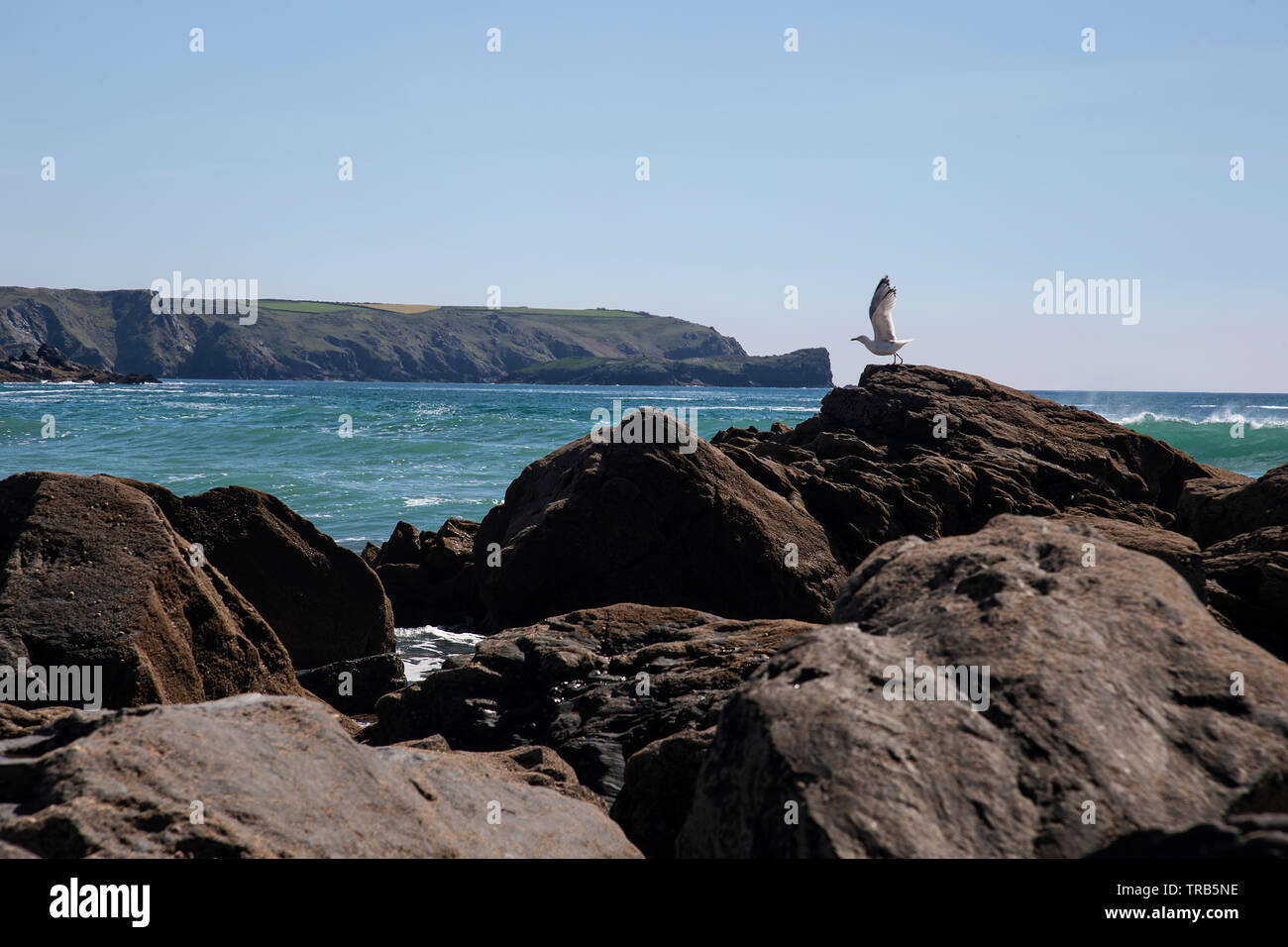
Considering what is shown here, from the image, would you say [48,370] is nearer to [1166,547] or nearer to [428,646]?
[428,646]

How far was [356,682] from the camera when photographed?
8172 millimetres

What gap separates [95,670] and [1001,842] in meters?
4.64

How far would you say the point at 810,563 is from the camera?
32.2ft

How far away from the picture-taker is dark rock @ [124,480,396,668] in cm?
820

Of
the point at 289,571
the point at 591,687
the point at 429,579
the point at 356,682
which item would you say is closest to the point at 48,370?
the point at 429,579

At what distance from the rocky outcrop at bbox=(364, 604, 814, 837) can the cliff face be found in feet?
499

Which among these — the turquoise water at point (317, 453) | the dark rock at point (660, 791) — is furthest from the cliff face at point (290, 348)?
the dark rock at point (660, 791)

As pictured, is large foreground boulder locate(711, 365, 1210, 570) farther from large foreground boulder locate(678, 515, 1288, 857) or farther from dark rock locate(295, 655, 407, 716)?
large foreground boulder locate(678, 515, 1288, 857)

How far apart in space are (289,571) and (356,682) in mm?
1092

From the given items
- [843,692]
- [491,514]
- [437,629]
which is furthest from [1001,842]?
[491,514]

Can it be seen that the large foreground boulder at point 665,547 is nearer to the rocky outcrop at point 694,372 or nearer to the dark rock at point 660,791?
the dark rock at point 660,791

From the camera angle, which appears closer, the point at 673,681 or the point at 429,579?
the point at 673,681

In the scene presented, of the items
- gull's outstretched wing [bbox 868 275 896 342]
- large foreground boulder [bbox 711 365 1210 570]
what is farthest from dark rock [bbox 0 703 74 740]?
gull's outstretched wing [bbox 868 275 896 342]

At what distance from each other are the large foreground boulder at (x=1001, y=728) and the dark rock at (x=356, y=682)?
5063 mm
